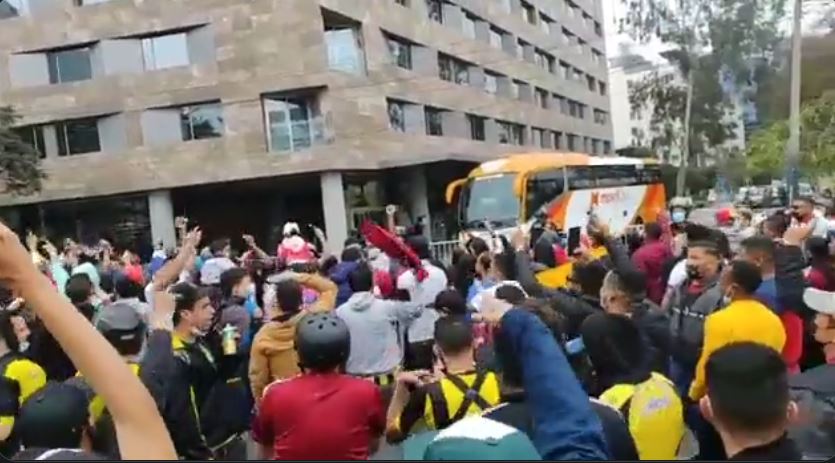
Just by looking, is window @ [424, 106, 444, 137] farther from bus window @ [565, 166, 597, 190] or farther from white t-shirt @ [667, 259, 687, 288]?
white t-shirt @ [667, 259, 687, 288]

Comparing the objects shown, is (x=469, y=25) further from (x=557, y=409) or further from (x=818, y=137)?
(x=557, y=409)

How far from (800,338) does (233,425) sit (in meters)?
3.22

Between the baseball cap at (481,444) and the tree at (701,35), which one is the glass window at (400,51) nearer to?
the tree at (701,35)

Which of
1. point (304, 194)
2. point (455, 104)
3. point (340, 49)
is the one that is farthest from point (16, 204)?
point (455, 104)

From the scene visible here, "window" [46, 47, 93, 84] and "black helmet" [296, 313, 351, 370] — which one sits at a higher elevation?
"window" [46, 47, 93, 84]

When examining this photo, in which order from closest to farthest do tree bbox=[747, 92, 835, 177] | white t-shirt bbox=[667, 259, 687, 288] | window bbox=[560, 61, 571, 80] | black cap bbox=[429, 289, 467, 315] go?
black cap bbox=[429, 289, 467, 315] → white t-shirt bbox=[667, 259, 687, 288] → tree bbox=[747, 92, 835, 177] → window bbox=[560, 61, 571, 80]

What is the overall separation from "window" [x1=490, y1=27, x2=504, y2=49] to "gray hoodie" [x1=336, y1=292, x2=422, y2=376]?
3997 cm

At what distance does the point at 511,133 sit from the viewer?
153 ft

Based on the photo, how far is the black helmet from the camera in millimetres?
3676

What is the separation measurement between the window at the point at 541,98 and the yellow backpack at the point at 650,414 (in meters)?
48.1

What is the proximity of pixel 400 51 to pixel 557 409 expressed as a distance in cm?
3423

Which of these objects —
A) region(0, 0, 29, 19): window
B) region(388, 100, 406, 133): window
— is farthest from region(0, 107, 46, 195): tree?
region(388, 100, 406, 133): window

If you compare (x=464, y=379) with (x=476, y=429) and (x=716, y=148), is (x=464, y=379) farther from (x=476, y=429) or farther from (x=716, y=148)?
(x=716, y=148)

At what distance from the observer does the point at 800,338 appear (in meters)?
5.38
